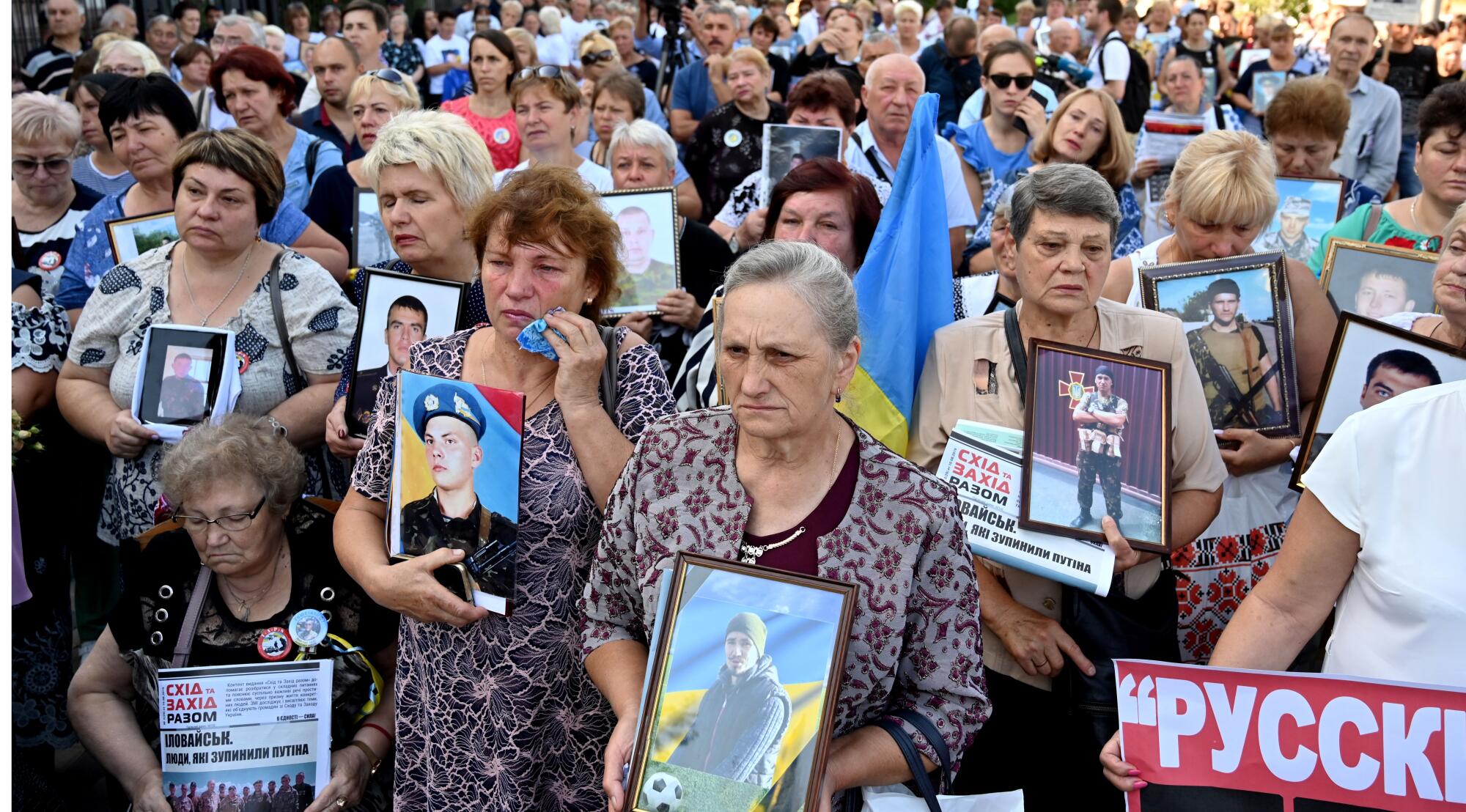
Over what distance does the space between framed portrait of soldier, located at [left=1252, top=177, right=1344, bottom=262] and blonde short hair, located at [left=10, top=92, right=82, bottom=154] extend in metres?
5.12

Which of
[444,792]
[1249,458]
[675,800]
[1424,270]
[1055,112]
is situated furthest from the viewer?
[1055,112]

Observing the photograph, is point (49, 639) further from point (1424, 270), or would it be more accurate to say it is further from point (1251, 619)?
point (1424, 270)

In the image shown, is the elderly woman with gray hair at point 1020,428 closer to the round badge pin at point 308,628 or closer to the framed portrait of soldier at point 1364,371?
the framed portrait of soldier at point 1364,371

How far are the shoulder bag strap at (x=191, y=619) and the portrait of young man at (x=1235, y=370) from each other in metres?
2.91

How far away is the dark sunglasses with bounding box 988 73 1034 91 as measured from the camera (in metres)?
6.62

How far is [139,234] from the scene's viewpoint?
180 inches

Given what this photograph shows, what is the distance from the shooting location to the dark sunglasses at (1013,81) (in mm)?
6625

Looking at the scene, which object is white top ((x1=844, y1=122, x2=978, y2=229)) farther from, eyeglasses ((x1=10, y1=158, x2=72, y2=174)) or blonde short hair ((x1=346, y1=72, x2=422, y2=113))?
eyeglasses ((x1=10, y1=158, x2=72, y2=174))

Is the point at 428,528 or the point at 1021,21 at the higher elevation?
the point at 1021,21

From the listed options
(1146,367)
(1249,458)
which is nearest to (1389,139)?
(1249,458)

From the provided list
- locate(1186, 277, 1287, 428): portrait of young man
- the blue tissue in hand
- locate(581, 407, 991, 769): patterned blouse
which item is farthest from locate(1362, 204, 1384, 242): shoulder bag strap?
the blue tissue in hand

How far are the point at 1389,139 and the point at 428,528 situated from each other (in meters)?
7.83

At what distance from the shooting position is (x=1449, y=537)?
2.26 meters

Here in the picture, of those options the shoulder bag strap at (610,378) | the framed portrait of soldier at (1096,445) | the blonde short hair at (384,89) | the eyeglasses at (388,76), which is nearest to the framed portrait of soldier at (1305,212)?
the framed portrait of soldier at (1096,445)
